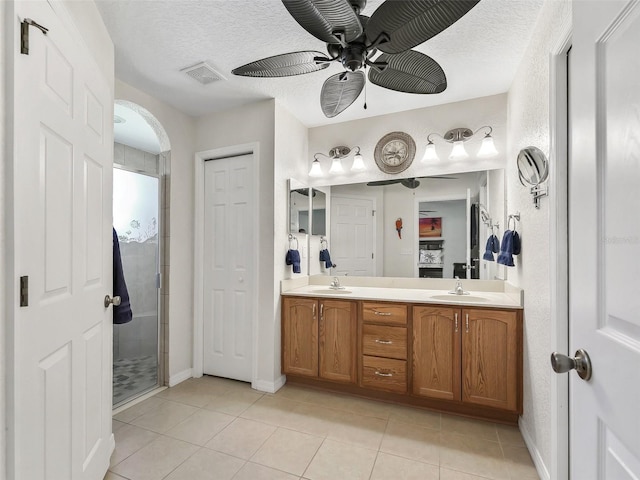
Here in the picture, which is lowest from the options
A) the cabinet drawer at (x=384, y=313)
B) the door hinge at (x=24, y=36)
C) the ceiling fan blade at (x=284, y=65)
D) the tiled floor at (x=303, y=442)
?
the tiled floor at (x=303, y=442)

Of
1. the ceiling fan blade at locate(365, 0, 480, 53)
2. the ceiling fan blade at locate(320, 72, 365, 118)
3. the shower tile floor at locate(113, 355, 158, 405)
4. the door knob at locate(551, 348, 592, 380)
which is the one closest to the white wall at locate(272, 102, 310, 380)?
the ceiling fan blade at locate(320, 72, 365, 118)

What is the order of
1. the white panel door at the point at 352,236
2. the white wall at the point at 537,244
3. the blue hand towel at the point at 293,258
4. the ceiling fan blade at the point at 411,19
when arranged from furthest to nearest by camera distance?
1. the white panel door at the point at 352,236
2. the blue hand towel at the point at 293,258
3. the white wall at the point at 537,244
4. the ceiling fan blade at the point at 411,19

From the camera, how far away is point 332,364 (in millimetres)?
2621

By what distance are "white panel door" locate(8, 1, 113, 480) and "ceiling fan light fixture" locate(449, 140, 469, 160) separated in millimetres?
2613

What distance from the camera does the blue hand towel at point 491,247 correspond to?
257 centimetres

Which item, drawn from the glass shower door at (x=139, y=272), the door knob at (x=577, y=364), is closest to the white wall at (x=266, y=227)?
the glass shower door at (x=139, y=272)

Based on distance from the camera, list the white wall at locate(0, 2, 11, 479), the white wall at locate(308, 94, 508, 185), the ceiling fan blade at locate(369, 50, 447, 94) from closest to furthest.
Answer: the white wall at locate(0, 2, 11, 479) → the ceiling fan blade at locate(369, 50, 447, 94) → the white wall at locate(308, 94, 508, 185)

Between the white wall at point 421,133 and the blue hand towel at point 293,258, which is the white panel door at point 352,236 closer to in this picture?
the white wall at point 421,133

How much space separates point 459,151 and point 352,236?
1.26 meters

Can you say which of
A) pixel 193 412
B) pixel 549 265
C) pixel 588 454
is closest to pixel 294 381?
pixel 193 412

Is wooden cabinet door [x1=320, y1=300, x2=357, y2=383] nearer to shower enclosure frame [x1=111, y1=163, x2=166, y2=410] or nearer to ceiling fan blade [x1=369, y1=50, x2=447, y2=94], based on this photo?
shower enclosure frame [x1=111, y1=163, x2=166, y2=410]

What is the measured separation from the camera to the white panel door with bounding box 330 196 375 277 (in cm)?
315

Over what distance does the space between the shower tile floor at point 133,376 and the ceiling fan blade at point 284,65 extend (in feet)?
8.52

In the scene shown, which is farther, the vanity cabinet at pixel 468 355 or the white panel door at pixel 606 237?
the vanity cabinet at pixel 468 355
